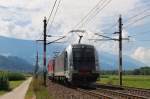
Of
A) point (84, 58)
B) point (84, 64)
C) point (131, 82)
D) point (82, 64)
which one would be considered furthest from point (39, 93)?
point (131, 82)

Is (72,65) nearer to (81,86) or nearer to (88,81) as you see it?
(88,81)

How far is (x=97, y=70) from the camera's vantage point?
40469 mm

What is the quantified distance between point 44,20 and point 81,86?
9.93 m

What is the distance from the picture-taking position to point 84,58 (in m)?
41.0

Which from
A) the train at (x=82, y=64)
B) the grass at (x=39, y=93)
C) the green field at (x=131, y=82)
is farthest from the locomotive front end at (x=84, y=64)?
the green field at (x=131, y=82)

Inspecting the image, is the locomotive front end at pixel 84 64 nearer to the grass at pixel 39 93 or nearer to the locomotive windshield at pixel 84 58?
the locomotive windshield at pixel 84 58

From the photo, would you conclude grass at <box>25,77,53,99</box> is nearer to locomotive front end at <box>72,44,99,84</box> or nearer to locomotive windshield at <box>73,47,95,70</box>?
locomotive front end at <box>72,44,99,84</box>

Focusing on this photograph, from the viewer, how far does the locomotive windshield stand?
40.4m

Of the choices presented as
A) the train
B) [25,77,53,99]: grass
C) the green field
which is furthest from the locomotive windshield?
the green field

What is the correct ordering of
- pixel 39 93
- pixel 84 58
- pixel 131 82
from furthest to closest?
pixel 131 82, pixel 84 58, pixel 39 93

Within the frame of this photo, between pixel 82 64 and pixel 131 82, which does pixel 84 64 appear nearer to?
pixel 82 64

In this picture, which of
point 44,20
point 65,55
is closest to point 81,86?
point 65,55

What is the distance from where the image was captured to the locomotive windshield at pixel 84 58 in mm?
40406

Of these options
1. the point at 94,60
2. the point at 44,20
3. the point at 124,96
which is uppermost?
the point at 44,20
